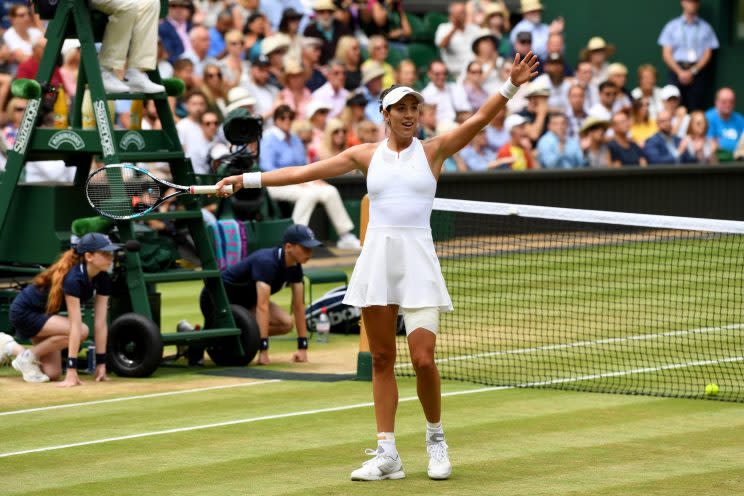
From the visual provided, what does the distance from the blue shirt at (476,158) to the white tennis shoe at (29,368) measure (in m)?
10.7

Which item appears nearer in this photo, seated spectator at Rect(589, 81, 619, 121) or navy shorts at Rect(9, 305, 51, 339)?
navy shorts at Rect(9, 305, 51, 339)

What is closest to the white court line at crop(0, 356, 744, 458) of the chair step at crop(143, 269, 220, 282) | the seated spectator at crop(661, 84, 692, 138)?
the chair step at crop(143, 269, 220, 282)

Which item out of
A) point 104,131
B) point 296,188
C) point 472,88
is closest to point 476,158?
point 472,88

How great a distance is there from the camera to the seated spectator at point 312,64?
2198 centimetres

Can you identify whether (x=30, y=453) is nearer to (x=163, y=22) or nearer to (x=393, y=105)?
(x=393, y=105)

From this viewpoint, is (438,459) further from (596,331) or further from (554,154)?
(554,154)

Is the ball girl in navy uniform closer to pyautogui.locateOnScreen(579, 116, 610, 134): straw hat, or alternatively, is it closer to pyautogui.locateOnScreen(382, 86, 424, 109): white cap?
pyautogui.locateOnScreen(382, 86, 424, 109): white cap

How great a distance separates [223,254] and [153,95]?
2213 millimetres

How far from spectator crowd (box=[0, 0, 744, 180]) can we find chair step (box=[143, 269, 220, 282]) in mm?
5400

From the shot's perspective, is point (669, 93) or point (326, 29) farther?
point (669, 93)

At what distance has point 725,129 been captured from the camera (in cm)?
2512

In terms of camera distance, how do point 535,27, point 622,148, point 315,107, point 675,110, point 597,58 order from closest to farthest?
point 315,107 → point 622,148 → point 675,110 → point 597,58 → point 535,27

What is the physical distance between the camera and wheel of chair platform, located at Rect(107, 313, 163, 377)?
11.9m

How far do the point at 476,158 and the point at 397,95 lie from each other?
14003mm
